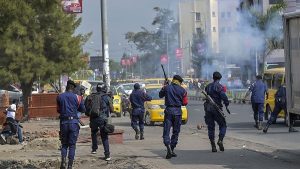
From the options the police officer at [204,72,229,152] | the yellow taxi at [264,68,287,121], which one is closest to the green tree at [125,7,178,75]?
the yellow taxi at [264,68,287,121]

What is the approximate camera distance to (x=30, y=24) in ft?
110

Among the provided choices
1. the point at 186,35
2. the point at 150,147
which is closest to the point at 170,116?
the point at 150,147

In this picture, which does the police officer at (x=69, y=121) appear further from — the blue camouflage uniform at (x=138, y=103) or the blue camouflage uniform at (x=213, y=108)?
the blue camouflage uniform at (x=138, y=103)

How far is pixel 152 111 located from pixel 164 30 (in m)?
62.1

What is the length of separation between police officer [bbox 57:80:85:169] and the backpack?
1.64 m

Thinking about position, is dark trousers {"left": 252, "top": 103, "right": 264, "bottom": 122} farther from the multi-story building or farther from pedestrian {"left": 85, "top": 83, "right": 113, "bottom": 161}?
the multi-story building

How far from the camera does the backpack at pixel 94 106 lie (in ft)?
47.0

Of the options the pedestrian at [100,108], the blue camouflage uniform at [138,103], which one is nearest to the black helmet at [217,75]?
the pedestrian at [100,108]

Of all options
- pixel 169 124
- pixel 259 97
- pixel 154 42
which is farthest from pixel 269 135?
pixel 154 42

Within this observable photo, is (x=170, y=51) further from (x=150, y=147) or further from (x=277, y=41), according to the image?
(x=150, y=147)

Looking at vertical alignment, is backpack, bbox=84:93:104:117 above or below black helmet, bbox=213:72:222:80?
below

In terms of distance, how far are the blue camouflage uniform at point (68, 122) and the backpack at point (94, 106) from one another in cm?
168

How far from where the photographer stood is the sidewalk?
41.5 ft

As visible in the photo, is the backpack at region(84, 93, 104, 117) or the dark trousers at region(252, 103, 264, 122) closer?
the backpack at region(84, 93, 104, 117)
